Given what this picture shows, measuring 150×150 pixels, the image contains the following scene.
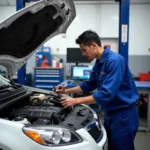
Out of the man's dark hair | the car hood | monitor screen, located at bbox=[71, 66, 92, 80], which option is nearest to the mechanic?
the man's dark hair

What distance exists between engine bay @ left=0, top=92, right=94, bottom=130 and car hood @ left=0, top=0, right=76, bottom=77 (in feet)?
Answer: 1.40

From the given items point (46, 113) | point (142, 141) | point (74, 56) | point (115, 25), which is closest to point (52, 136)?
point (46, 113)

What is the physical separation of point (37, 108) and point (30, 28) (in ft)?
2.32

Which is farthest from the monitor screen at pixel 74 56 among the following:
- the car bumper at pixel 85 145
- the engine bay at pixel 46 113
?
the car bumper at pixel 85 145

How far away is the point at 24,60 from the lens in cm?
243

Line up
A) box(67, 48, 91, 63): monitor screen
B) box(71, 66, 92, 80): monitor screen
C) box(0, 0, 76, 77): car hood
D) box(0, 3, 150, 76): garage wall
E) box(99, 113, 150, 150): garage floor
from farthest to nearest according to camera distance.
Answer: box(0, 3, 150, 76): garage wall → box(67, 48, 91, 63): monitor screen → box(71, 66, 92, 80): monitor screen → box(99, 113, 150, 150): garage floor → box(0, 0, 76, 77): car hood

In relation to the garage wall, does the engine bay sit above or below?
below

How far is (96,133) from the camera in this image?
5.75 feet

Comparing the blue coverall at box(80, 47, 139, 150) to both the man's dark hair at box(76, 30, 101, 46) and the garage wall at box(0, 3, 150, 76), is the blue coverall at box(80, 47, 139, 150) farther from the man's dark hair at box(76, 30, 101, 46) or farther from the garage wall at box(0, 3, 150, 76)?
the garage wall at box(0, 3, 150, 76)

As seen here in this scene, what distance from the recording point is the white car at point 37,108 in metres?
1.42

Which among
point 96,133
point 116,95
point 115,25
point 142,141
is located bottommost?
point 142,141

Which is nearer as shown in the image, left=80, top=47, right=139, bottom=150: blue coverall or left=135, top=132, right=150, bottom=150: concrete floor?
left=80, top=47, right=139, bottom=150: blue coverall

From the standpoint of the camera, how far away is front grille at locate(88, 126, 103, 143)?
66.0 inches

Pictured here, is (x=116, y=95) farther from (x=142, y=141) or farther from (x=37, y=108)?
(x=142, y=141)
